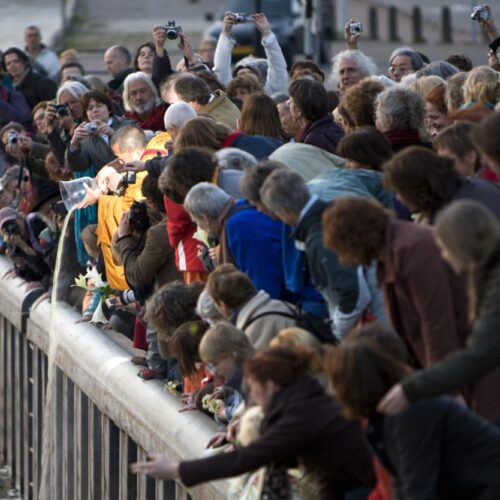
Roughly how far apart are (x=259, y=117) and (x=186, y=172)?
4.17 ft

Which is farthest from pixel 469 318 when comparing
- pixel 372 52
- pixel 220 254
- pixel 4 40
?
pixel 4 40

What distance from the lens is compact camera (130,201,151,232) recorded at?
10.5 meters

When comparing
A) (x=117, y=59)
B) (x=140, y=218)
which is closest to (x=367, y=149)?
(x=140, y=218)

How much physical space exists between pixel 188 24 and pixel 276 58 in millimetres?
39671

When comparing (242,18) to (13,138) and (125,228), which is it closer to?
(13,138)

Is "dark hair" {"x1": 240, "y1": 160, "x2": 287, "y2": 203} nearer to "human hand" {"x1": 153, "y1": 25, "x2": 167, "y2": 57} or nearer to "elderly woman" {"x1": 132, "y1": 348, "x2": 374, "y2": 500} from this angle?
"elderly woman" {"x1": 132, "y1": 348, "x2": 374, "y2": 500}

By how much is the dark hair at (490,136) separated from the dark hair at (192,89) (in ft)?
14.3

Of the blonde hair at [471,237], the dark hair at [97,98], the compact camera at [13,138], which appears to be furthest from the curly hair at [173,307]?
the compact camera at [13,138]

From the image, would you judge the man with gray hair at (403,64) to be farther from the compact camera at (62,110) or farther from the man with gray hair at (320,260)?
the man with gray hair at (320,260)

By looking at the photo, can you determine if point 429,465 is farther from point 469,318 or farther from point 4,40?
point 4,40

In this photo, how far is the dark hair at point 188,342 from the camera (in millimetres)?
8688

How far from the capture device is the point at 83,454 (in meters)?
12.5

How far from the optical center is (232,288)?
7.98m

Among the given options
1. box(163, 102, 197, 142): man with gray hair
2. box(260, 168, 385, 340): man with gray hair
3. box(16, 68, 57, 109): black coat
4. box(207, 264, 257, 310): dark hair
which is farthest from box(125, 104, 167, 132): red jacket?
box(16, 68, 57, 109): black coat
